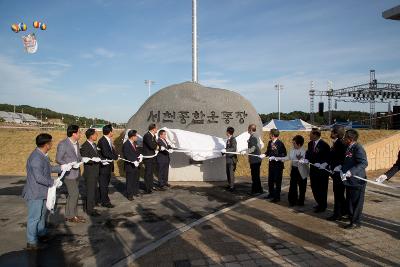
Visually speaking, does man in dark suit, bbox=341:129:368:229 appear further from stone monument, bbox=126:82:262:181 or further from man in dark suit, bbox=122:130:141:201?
stone monument, bbox=126:82:262:181

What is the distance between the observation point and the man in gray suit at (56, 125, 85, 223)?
21.2 feet

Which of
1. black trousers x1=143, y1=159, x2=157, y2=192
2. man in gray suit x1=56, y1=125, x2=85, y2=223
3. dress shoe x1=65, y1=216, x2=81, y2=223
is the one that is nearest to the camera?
man in gray suit x1=56, y1=125, x2=85, y2=223

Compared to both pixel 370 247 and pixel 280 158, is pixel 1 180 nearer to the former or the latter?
pixel 280 158

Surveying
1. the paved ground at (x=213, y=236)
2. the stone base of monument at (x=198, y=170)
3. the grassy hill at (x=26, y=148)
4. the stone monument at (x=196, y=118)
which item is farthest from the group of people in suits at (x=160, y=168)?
the grassy hill at (x=26, y=148)

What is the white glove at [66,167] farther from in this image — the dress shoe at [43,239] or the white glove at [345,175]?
the white glove at [345,175]

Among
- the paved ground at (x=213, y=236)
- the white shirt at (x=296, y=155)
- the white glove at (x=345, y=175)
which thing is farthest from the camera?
the white shirt at (x=296, y=155)

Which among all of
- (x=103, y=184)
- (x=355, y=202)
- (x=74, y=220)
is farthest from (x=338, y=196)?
(x=74, y=220)

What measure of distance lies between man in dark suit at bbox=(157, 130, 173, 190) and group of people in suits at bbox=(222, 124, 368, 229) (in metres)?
2.42

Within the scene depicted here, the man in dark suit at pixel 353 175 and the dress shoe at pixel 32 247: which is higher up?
Result: the man in dark suit at pixel 353 175

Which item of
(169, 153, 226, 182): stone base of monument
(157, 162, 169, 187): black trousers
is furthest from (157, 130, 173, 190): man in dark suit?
(169, 153, 226, 182): stone base of monument

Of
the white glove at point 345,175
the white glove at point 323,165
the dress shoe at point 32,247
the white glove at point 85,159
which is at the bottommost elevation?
the dress shoe at point 32,247

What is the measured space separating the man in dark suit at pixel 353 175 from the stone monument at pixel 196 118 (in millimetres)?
5209

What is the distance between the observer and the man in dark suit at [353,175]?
6090mm

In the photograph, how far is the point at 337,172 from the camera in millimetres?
6641
